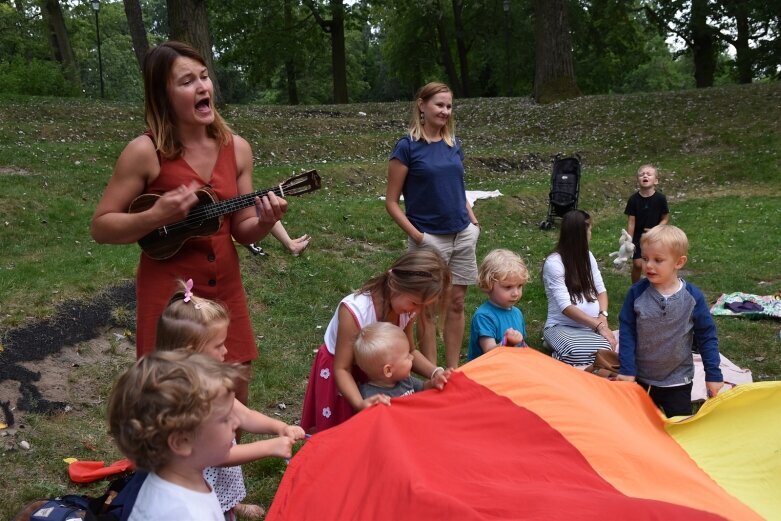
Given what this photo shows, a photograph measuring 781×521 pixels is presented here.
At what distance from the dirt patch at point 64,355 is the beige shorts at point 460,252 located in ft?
8.79

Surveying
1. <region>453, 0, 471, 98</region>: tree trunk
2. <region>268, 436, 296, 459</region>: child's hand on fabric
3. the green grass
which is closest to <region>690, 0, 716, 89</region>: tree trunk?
<region>453, 0, 471, 98</region>: tree trunk

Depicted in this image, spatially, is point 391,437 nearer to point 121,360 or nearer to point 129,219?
point 129,219

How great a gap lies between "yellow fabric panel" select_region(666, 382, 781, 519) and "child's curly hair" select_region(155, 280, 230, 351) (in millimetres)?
2478

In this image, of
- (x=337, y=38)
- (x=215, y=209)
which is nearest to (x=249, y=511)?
(x=215, y=209)

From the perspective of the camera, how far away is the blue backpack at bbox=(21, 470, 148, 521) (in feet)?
8.36

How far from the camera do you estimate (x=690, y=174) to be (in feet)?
52.1

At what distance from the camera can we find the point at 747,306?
7.38 metres

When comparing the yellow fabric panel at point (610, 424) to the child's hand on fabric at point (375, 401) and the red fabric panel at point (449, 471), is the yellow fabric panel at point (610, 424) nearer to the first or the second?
the red fabric panel at point (449, 471)

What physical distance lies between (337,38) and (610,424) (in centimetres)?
2851

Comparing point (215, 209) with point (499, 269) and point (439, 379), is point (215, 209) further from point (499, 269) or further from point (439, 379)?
point (499, 269)

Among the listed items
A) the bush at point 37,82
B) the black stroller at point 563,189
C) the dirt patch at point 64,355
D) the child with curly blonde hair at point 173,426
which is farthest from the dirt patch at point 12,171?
the bush at point 37,82

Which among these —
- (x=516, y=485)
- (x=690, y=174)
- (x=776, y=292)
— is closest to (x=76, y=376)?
(x=516, y=485)

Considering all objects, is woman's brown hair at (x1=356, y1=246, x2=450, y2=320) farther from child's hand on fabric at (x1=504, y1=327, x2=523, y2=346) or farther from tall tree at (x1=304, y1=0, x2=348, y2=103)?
tall tree at (x1=304, y1=0, x2=348, y2=103)

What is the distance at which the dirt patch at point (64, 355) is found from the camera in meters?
5.00
